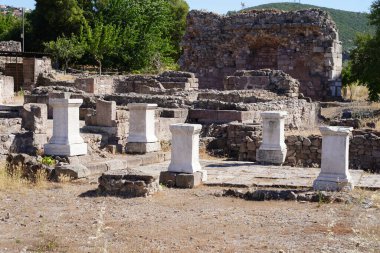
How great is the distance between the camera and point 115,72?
39.1 m

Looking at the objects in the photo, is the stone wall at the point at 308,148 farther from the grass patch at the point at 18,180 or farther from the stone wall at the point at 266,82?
the stone wall at the point at 266,82

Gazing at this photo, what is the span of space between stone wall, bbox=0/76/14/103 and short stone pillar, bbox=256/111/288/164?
13.4 metres

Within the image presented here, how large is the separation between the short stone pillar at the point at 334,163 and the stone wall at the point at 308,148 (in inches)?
148

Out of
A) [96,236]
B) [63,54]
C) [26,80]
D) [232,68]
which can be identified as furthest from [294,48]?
[96,236]

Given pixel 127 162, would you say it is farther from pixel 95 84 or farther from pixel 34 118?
pixel 95 84

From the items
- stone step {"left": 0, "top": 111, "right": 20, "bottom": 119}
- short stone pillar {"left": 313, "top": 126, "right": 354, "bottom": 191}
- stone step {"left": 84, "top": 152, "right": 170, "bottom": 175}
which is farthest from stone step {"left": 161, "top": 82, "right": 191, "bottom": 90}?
short stone pillar {"left": 313, "top": 126, "right": 354, "bottom": 191}

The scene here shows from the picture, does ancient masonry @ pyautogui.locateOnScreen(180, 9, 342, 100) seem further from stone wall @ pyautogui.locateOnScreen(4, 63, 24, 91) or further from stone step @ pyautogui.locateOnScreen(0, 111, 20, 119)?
stone step @ pyautogui.locateOnScreen(0, 111, 20, 119)

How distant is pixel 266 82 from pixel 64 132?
548 inches

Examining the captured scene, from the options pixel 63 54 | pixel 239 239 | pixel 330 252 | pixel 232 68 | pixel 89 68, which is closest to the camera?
pixel 330 252

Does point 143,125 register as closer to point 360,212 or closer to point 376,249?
point 360,212

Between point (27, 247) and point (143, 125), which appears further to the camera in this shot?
point (143, 125)

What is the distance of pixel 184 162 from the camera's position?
419 inches

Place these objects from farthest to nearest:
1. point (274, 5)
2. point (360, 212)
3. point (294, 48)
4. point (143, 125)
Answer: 1. point (274, 5)
2. point (294, 48)
3. point (143, 125)
4. point (360, 212)

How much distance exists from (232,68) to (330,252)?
2533 cm
